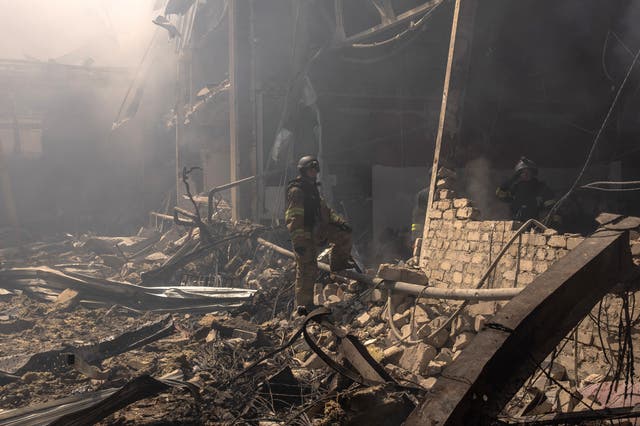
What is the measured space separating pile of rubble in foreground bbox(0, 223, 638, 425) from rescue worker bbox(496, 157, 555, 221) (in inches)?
73.8

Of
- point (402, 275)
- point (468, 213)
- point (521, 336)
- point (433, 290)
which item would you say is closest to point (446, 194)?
point (468, 213)

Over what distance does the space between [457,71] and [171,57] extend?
55.9 feet

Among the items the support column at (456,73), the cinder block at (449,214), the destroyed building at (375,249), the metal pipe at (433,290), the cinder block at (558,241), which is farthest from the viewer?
the support column at (456,73)

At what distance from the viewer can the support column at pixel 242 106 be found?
535 inches

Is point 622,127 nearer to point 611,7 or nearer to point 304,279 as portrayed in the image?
point 611,7

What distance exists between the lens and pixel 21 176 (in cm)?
2614

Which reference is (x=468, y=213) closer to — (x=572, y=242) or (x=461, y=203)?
(x=461, y=203)

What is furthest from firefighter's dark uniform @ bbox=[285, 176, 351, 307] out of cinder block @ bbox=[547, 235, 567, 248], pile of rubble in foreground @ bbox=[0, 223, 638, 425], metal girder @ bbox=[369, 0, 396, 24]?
metal girder @ bbox=[369, 0, 396, 24]

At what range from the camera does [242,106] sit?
13.7 meters

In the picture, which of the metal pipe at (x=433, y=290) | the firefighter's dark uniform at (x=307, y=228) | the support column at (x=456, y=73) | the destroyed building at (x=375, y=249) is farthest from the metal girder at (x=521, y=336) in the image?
the support column at (x=456, y=73)

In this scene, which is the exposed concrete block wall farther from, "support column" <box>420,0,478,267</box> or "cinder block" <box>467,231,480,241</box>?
"support column" <box>420,0,478,267</box>

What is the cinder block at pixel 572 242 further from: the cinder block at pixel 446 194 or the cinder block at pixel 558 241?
the cinder block at pixel 446 194

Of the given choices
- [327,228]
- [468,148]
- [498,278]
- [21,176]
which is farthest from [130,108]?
[498,278]

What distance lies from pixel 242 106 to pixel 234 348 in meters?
9.22
